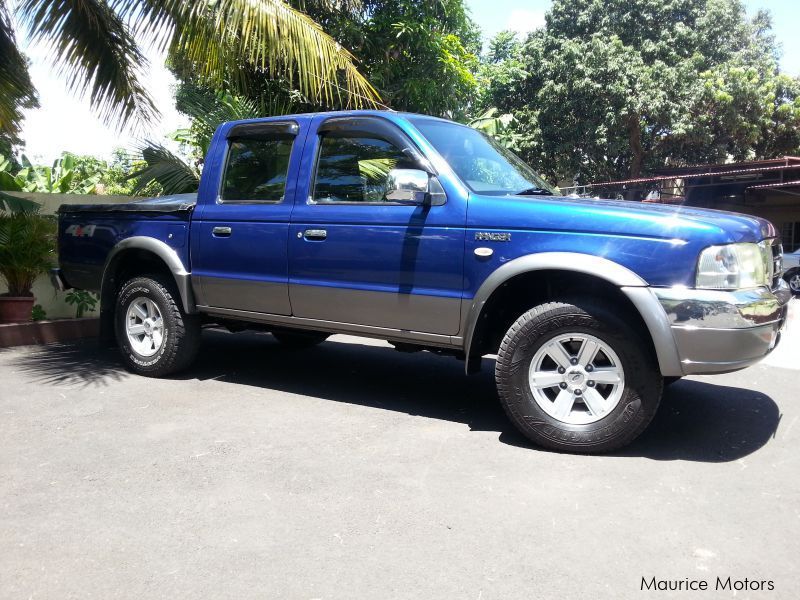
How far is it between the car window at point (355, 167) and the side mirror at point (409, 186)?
0.21m

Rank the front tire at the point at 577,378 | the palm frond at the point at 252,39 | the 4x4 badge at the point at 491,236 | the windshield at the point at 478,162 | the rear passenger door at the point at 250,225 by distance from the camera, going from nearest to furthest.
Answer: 1. the front tire at the point at 577,378
2. the 4x4 badge at the point at 491,236
3. the windshield at the point at 478,162
4. the rear passenger door at the point at 250,225
5. the palm frond at the point at 252,39

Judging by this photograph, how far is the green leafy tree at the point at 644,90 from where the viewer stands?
25.0 meters

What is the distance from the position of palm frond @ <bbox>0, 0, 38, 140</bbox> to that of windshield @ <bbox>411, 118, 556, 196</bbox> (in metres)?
6.12

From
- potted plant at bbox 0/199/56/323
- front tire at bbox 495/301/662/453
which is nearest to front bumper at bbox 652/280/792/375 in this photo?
front tire at bbox 495/301/662/453

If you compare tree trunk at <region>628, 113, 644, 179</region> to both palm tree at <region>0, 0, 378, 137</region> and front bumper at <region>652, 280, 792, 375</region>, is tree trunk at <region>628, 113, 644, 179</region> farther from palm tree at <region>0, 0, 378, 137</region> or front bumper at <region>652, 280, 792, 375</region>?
front bumper at <region>652, 280, 792, 375</region>

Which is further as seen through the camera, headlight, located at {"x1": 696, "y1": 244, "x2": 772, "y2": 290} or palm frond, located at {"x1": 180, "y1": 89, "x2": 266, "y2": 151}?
palm frond, located at {"x1": 180, "y1": 89, "x2": 266, "y2": 151}

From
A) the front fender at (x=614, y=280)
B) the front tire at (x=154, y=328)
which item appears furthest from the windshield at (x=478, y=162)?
the front tire at (x=154, y=328)

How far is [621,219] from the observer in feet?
13.4

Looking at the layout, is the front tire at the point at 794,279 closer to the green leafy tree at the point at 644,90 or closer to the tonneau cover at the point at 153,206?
the green leafy tree at the point at 644,90

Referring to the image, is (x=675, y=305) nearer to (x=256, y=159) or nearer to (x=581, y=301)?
(x=581, y=301)

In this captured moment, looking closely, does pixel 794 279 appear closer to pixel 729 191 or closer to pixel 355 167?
pixel 729 191

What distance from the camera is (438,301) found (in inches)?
182

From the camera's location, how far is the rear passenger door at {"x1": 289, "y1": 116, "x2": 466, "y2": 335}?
4609mm

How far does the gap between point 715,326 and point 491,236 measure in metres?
1.32
